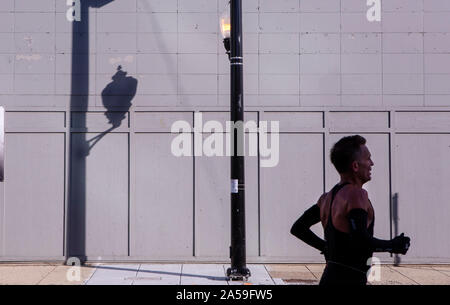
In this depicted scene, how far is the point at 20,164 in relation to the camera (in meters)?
11.2

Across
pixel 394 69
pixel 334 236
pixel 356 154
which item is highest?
pixel 394 69

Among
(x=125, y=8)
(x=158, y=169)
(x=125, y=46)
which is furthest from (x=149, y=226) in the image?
(x=125, y=8)

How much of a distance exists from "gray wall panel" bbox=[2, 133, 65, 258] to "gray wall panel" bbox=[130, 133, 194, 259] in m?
1.49

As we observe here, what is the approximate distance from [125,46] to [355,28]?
454 cm

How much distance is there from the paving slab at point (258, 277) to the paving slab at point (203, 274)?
237 mm

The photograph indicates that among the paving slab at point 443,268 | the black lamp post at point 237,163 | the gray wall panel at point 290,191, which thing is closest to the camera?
the black lamp post at point 237,163

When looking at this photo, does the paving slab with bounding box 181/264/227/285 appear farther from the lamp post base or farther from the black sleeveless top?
the black sleeveless top

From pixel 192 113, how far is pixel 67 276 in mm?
3810

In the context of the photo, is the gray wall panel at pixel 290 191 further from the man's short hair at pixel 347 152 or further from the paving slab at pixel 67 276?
the man's short hair at pixel 347 152

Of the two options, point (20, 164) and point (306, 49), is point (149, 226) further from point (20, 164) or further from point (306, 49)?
point (306, 49)

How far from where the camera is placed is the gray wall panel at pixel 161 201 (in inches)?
440

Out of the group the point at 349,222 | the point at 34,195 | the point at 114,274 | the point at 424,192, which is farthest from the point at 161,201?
the point at 349,222

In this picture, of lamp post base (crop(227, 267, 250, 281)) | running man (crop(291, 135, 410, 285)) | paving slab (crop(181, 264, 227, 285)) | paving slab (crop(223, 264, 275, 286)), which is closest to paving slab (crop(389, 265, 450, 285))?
paving slab (crop(223, 264, 275, 286))

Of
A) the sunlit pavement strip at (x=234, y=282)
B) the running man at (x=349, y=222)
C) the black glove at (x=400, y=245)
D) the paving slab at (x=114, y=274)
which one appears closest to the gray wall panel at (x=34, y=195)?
the paving slab at (x=114, y=274)
